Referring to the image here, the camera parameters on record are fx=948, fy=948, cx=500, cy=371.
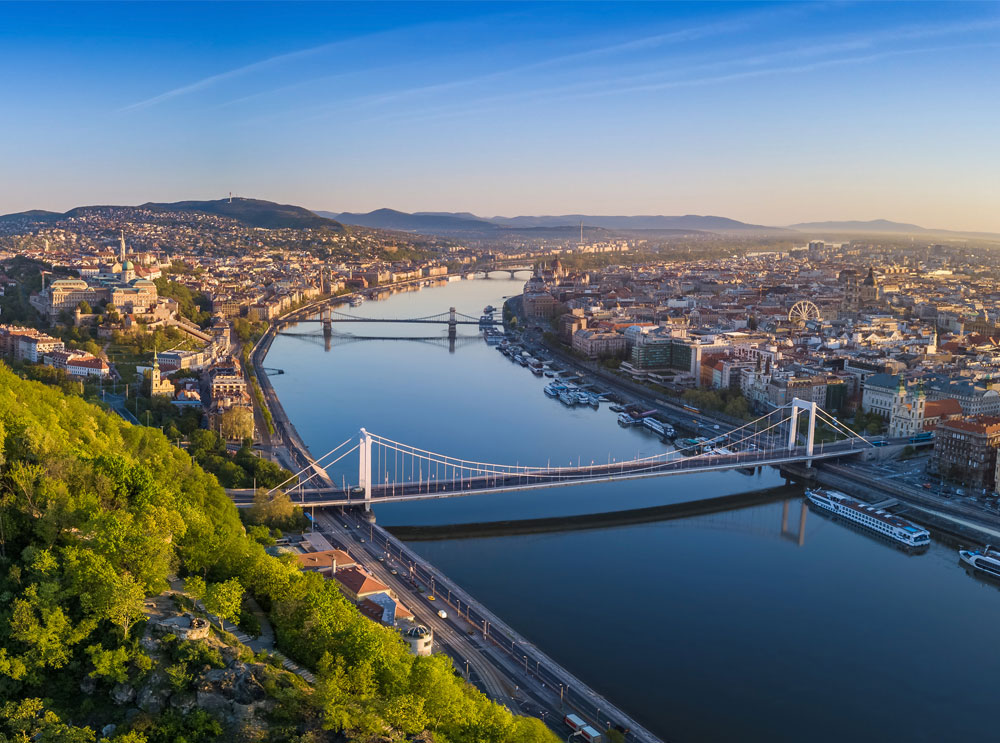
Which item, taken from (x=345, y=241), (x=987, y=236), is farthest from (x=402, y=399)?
(x=987, y=236)

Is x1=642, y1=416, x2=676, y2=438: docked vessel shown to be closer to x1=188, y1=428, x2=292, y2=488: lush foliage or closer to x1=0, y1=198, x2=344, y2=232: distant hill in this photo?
x1=188, y1=428, x2=292, y2=488: lush foliage

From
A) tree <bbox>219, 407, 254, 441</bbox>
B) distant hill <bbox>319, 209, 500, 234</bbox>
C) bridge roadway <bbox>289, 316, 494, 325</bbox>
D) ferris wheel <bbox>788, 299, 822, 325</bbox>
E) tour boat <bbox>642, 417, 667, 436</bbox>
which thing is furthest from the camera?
distant hill <bbox>319, 209, 500, 234</bbox>

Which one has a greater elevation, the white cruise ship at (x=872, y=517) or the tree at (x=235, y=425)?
the tree at (x=235, y=425)

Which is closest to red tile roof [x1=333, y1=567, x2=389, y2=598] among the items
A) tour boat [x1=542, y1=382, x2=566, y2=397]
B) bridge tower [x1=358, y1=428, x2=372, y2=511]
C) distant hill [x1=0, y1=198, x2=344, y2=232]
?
bridge tower [x1=358, y1=428, x2=372, y2=511]

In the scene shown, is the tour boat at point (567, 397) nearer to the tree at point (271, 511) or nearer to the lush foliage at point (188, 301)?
the tree at point (271, 511)

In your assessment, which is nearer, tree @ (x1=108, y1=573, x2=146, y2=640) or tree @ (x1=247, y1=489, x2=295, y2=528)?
tree @ (x1=108, y1=573, x2=146, y2=640)

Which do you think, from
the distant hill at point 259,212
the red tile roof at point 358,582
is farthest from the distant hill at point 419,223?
the red tile roof at point 358,582
